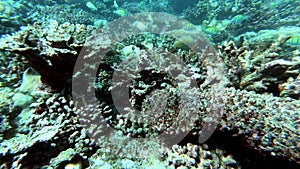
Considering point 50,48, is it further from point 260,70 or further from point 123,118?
point 260,70

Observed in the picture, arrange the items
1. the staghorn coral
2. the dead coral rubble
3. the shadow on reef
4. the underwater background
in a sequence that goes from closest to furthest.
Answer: the shadow on reef < the underwater background < the dead coral rubble < the staghorn coral

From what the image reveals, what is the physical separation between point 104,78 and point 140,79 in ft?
1.77

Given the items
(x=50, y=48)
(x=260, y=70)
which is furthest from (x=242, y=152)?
(x=50, y=48)

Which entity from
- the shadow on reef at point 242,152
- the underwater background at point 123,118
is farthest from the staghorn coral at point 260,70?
the shadow on reef at point 242,152

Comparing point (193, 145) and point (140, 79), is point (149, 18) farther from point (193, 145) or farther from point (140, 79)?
point (193, 145)

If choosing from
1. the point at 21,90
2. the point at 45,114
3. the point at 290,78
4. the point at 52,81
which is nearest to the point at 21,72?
the point at 21,90

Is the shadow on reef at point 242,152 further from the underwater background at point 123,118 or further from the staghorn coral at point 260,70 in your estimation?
the staghorn coral at point 260,70

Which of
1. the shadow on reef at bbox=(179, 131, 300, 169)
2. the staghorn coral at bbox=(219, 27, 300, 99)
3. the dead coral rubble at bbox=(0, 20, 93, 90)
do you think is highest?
the dead coral rubble at bbox=(0, 20, 93, 90)

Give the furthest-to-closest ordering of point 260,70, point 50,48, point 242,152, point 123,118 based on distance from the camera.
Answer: point 260,70
point 123,118
point 50,48
point 242,152

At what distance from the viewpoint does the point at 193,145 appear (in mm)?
2201

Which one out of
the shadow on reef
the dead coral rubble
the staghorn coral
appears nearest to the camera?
the shadow on reef

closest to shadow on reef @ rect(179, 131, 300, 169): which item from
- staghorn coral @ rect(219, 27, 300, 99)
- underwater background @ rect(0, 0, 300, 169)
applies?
underwater background @ rect(0, 0, 300, 169)

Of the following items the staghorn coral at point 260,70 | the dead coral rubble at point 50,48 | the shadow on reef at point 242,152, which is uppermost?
the dead coral rubble at point 50,48

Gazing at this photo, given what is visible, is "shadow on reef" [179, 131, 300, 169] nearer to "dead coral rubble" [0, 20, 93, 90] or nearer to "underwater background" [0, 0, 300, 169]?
"underwater background" [0, 0, 300, 169]
